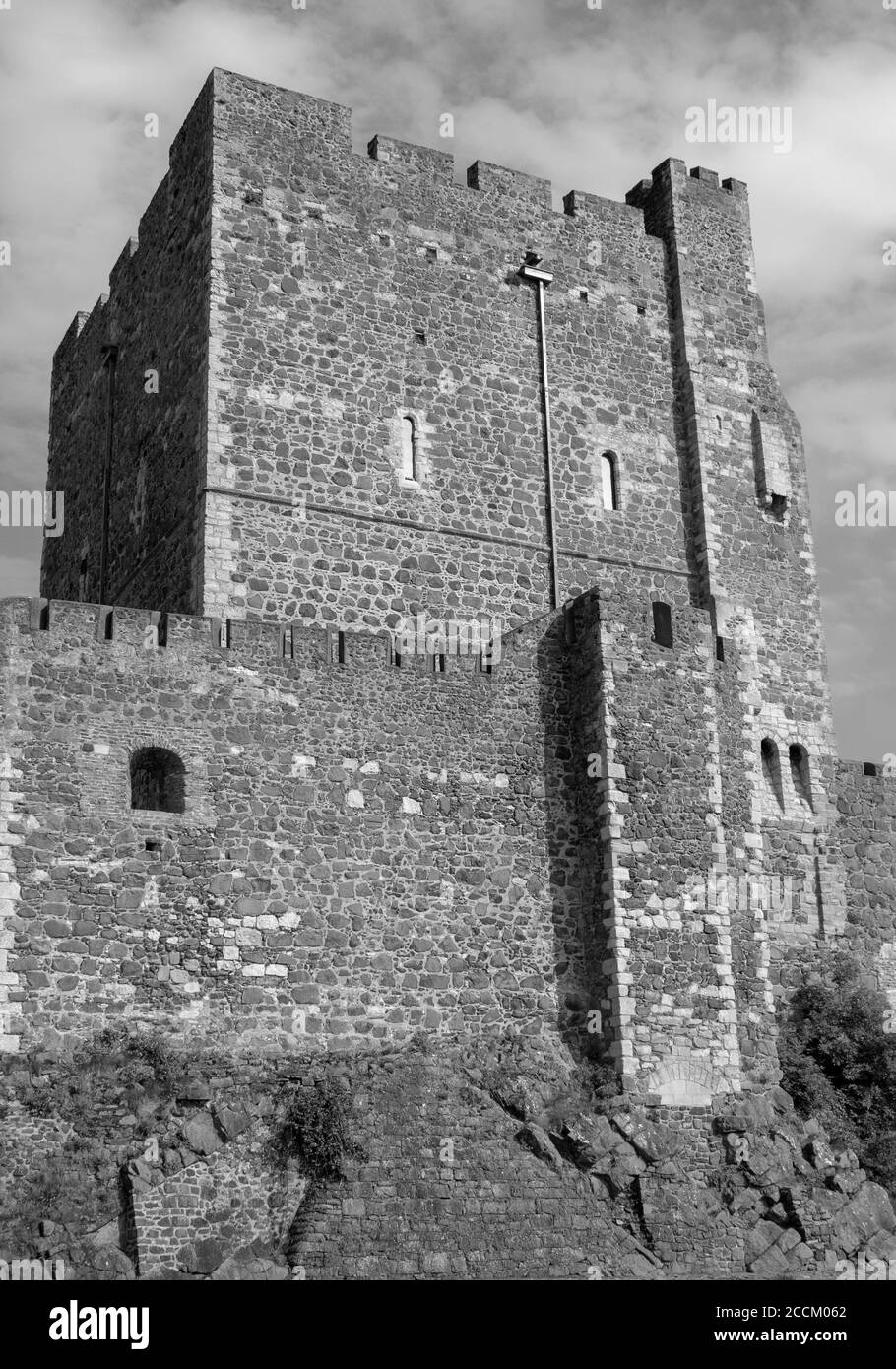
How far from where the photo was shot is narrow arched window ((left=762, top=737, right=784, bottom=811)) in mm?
26828

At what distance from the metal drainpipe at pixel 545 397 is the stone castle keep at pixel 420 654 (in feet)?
0.16

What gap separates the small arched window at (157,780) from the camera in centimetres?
2038

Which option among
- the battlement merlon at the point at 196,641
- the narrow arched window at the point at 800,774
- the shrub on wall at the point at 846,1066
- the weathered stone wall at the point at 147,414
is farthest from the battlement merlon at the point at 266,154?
the shrub on wall at the point at 846,1066

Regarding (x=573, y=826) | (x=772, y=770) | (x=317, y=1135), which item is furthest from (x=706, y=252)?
(x=317, y=1135)

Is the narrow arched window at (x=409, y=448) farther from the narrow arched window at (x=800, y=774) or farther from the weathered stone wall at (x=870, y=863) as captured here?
the weathered stone wall at (x=870, y=863)

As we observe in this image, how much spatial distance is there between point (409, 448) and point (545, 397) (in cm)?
257

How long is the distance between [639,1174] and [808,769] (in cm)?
882

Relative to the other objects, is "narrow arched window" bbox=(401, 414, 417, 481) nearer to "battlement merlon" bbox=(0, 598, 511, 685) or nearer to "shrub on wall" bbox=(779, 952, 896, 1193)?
"battlement merlon" bbox=(0, 598, 511, 685)

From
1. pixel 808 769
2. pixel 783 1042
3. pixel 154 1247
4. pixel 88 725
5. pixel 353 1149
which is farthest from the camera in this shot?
pixel 808 769

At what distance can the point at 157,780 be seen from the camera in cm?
2089

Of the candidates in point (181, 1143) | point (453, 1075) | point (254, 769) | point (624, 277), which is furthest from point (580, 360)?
point (181, 1143)

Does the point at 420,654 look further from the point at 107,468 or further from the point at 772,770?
the point at 107,468
